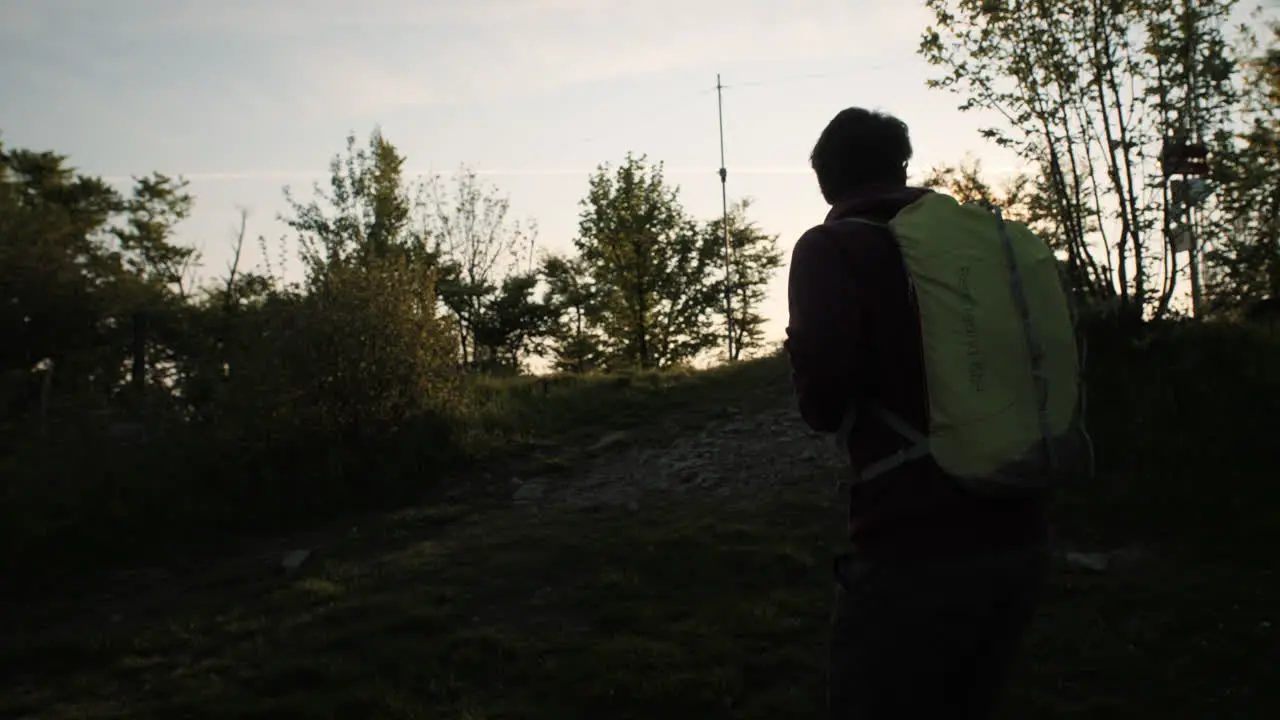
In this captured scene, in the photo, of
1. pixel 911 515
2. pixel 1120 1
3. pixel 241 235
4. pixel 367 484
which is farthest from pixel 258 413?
pixel 241 235

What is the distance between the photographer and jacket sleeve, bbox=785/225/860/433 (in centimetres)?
227

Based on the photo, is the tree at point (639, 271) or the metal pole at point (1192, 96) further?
the tree at point (639, 271)

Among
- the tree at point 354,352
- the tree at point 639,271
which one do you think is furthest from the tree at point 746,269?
the tree at point 354,352

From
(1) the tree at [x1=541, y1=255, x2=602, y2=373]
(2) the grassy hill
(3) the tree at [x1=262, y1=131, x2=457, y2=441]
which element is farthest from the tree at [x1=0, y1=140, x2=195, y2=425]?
(1) the tree at [x1=541, y1=255, x2=602, y2=373]

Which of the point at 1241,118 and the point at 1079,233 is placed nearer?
the point at 1241,118

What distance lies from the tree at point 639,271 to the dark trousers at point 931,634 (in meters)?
34.1

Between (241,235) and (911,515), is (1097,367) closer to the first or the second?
(911,515)

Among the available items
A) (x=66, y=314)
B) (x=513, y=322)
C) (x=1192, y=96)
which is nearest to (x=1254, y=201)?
(x=1192, y=96)

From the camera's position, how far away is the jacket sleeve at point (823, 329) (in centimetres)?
227

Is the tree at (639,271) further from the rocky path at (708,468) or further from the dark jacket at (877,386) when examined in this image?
the dark jacket at (877,386)

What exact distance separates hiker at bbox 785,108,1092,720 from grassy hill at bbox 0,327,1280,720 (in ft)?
10.7

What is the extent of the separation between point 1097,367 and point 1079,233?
5.55 feet

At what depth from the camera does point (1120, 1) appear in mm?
11086

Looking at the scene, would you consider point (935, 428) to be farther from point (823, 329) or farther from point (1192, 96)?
point (1192, 96)
